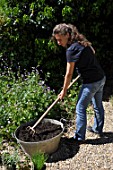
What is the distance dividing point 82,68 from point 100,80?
32 cm

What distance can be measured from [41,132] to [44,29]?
2211 millimetres

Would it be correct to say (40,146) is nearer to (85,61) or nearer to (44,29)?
(85,61)

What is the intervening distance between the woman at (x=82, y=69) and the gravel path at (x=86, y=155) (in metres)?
0.14

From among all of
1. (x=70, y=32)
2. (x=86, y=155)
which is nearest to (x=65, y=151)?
(x=86, y=155)

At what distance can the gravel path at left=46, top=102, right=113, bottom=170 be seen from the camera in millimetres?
5062

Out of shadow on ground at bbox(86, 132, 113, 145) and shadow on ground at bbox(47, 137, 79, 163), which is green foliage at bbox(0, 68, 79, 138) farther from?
shadow on ground at bbox(86, 132, 113, 145)

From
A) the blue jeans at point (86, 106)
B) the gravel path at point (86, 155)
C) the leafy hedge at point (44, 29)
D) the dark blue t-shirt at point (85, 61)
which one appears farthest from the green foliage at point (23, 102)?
the dark blue t-shirt at point (85, 61)

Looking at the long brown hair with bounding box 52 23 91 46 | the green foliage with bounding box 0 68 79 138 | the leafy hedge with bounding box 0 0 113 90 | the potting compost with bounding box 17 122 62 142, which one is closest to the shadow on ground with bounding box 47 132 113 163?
the potting compost with bounding box 17 122 62 142

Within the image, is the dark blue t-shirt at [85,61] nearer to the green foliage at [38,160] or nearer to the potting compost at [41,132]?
the potting compost at [41,132]

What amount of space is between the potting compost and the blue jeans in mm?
298

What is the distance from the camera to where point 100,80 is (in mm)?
5277

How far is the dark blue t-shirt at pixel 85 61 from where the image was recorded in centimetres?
494

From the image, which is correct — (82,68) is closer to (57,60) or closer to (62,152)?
(62,152)

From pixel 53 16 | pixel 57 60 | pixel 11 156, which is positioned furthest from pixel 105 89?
pixel 11 156
